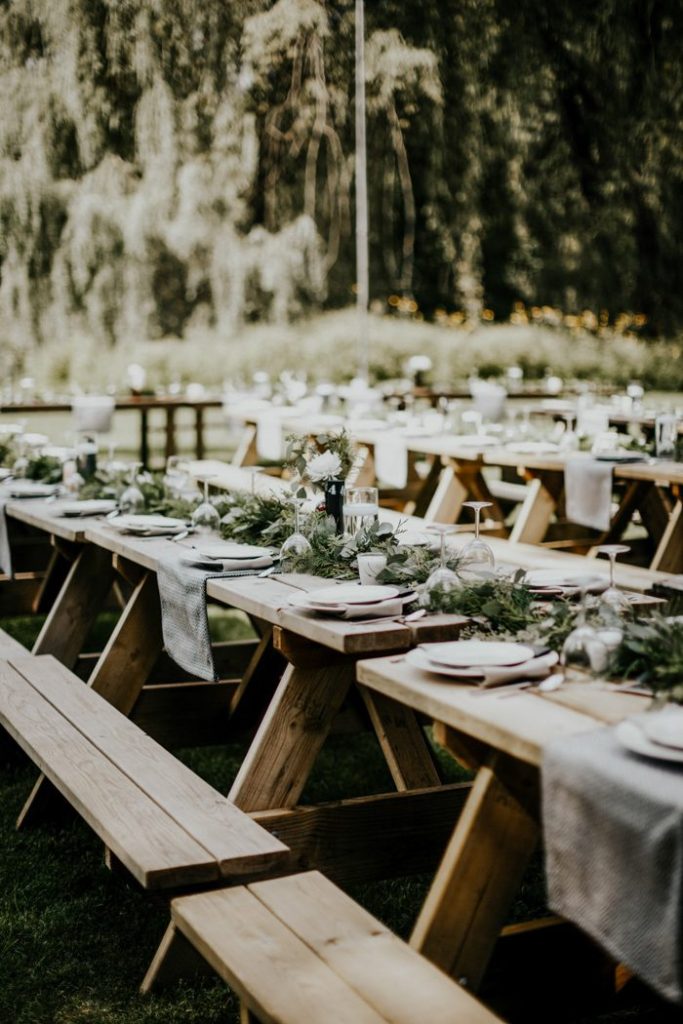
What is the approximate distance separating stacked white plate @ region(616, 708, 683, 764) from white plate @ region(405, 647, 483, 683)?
14.7 inches

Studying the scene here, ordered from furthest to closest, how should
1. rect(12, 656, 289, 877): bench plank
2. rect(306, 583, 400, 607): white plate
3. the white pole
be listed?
1. the white pole
2. rect(306, 583, 400, 607): white plate
3. rect(12, 656, 289, 877): bench plank

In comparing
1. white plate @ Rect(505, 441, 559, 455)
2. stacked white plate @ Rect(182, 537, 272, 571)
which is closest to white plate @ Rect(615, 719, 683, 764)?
stacked white plate @ Rect(182, 537, 272, 571)

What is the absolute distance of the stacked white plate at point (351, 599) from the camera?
2.68 m

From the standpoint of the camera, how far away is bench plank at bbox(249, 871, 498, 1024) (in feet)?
5.98

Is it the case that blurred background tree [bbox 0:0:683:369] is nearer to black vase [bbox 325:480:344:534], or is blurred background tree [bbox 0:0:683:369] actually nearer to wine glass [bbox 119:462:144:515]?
wine glass [bbox 119:462:144:515]

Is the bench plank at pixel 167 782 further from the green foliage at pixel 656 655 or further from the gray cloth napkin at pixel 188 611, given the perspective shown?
the green foliage at pixel 656 655

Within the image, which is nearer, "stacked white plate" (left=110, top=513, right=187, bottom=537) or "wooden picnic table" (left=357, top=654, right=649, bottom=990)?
"wooden picnic table" (left=357, top=654, right=649, bottom=990)

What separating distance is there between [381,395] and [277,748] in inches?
285

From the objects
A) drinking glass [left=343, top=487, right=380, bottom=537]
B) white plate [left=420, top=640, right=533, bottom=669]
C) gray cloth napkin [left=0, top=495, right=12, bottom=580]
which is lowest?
gray cloth napkin [left=0, top=495, right=12, bottom=580]

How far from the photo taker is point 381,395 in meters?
9.94

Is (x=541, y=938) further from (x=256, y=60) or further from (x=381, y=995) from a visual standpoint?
(x=256, y=60)

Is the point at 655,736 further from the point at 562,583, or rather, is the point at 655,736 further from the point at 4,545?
the point at 4,545

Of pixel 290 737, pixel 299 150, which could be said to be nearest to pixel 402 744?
pixel 290 737

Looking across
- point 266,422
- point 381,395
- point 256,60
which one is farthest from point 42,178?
point 266,422
